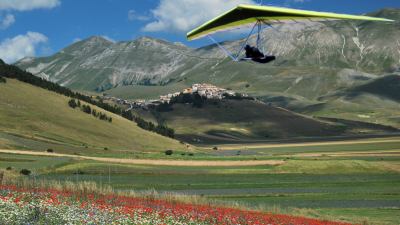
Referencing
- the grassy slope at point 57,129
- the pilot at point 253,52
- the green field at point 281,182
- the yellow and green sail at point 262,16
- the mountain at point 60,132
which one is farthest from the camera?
the grassy slope at point 57,129

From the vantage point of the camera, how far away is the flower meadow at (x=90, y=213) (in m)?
23.2

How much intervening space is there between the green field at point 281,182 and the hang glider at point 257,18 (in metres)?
20.5

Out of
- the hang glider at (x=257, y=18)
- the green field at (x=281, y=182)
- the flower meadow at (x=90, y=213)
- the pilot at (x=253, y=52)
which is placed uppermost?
the hang glider at (x=257, y=18)

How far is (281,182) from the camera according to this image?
84.2 metres

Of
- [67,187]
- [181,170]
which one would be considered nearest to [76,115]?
[181,170]

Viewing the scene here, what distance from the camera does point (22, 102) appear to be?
19412cm

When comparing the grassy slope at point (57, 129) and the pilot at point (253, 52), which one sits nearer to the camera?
the pilot at point (253, 52)

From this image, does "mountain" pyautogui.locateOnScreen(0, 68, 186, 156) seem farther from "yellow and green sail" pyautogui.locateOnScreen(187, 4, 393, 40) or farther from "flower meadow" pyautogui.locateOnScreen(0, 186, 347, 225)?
"yellow and green sail" pyautogui.locateOnScreen(187, 4, 393, 40)

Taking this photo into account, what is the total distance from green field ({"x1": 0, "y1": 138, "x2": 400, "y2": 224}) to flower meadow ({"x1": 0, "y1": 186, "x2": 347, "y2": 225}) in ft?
50.7

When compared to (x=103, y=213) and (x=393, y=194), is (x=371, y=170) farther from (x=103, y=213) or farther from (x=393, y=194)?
(x=103, y=213)

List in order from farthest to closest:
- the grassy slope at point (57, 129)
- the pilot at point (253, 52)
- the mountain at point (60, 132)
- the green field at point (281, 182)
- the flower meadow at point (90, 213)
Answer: the grassy slope at point (57, 129)
the mountain at point (60, 132)
the green field at point (281, 182)
the pilot at point (253, 52)
the flower meadow at point (90, 213)

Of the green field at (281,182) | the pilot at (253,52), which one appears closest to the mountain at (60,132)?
the green field at (281,182)

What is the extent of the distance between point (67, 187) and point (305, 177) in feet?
195

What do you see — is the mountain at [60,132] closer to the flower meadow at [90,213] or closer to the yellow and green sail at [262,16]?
the flower meadow at [90,213]
